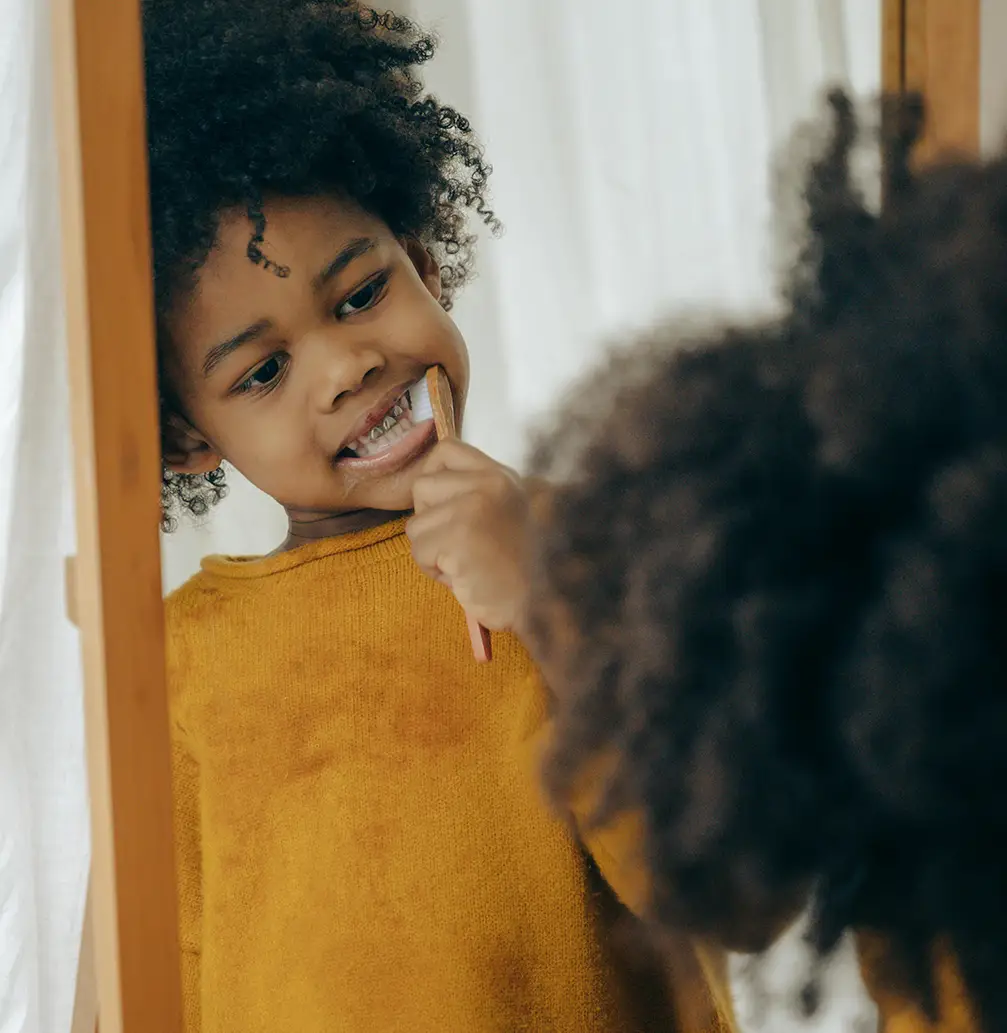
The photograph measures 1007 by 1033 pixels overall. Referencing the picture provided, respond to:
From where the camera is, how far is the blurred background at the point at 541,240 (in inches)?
26.0

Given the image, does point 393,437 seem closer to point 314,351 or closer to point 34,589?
point 314,351

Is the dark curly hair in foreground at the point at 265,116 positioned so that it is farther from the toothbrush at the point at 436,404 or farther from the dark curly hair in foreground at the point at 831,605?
the dark curly hair in foreground at the point at 831,605

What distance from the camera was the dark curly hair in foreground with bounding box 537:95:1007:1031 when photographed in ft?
0.93

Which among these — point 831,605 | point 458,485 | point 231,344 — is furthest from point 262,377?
point 831,605

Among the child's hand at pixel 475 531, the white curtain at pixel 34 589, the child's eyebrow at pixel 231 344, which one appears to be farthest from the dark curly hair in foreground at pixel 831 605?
the white curtain at pixel 34 589

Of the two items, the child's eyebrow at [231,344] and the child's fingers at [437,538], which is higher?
the child's eyebrow at [231,344]

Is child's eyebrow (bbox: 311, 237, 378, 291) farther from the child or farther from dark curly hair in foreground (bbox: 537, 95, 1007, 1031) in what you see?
dark curly hair in foreground (bbox: 537, 95, 1007, 1031)

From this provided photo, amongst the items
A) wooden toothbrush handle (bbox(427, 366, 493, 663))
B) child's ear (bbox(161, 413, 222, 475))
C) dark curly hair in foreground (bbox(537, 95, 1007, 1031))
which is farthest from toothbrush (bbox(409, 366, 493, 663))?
dark curly hair in foreground (bbox(537, 95, 1007, 1031))

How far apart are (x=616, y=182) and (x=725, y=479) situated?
15.7 inches

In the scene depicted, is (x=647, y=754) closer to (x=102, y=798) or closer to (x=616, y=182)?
(x=102, y=798)

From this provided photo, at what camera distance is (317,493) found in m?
Result: 0.63

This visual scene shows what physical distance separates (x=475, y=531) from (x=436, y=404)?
90 mm

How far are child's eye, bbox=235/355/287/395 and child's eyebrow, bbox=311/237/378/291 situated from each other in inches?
1.7

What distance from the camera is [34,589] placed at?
2.17 feet
